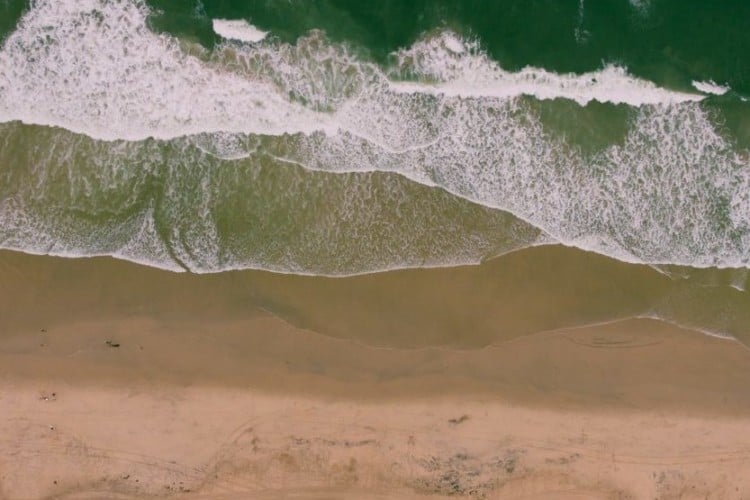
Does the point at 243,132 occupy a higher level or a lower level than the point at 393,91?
lower

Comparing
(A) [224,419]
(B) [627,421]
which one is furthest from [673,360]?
(A) [224,419]

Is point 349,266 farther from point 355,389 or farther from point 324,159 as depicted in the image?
point 355,389

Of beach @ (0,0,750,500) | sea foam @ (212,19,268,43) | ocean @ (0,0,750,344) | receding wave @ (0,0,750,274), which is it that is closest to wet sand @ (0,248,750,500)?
beach @ (0,0,750,500)

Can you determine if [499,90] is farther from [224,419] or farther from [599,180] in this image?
[224,419]

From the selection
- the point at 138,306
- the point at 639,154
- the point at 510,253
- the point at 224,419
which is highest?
the point at 639,154

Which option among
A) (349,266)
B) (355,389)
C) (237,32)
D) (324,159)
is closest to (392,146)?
(324,159)

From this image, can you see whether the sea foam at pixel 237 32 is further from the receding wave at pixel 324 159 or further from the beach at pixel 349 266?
the receding wave at pixel 324 159

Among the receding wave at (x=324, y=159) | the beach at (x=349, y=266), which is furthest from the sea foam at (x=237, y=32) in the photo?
the receding wave at (x=324, y=159)
